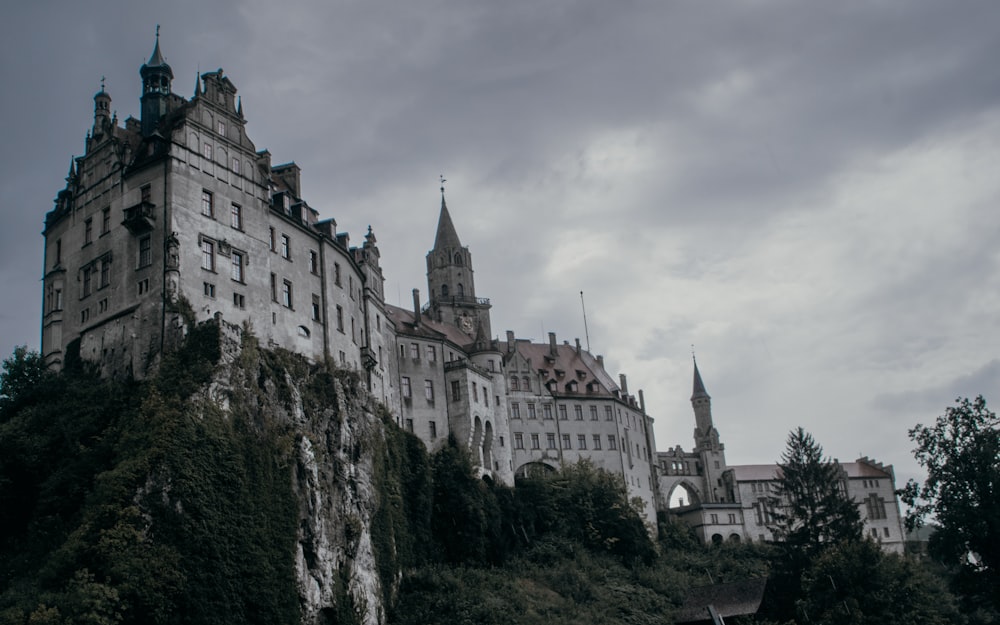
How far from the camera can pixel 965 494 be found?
216ft

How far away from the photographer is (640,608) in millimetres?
72688

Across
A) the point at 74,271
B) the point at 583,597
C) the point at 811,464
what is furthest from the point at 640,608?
the point at 74,271

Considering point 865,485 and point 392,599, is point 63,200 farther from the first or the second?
point 865,485

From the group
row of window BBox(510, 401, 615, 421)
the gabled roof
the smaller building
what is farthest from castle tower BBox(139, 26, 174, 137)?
the smaller building

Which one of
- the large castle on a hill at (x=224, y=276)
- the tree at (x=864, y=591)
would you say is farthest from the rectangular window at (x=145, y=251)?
the tree at (x=864, y=591)

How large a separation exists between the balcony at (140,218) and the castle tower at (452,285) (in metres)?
46.4

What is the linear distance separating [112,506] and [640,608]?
40.2 meters

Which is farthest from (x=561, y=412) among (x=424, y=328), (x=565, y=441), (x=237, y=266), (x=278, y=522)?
(x=278, y=522)

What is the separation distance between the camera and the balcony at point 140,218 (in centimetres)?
5694

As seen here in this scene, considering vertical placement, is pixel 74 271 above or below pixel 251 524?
above

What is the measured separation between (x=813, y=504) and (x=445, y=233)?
48985 millimetres

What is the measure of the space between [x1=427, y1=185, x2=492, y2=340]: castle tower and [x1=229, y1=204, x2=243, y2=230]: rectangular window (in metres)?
41.3

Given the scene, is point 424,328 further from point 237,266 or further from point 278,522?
point 278,522

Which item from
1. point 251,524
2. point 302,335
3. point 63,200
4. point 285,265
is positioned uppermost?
point 63,200
